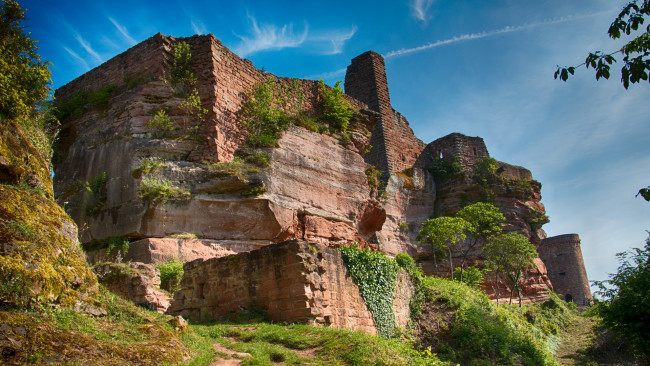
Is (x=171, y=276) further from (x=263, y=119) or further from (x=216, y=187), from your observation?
(x=263, y=119)

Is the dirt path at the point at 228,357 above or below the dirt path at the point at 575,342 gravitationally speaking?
above

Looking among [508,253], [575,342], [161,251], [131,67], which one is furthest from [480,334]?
[131,67]

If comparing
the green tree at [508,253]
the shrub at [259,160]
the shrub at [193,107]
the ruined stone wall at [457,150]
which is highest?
the ruined stone wall at [457,150]

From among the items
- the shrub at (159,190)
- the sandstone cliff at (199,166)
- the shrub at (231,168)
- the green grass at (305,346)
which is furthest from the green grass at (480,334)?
the shrub at (159,190)

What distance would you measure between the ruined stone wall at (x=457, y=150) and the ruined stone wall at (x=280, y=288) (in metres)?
19.9

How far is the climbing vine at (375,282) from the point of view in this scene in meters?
10.2

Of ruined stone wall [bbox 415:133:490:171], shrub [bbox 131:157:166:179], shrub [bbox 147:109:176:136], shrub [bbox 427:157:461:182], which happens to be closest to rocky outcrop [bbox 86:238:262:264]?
shrub [bbox 131:157:166:179]

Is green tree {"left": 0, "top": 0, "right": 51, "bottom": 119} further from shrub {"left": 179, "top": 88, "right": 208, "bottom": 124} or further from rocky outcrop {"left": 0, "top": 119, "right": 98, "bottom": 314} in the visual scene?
shrub {"left": 179, "top": 88, "right": 208, "bottom": 124}

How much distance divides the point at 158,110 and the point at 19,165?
811 cm

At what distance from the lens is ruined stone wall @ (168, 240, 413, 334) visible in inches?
338

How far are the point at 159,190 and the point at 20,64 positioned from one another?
514 cm

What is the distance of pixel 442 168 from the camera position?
28156 mm

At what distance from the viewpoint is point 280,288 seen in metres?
8.77

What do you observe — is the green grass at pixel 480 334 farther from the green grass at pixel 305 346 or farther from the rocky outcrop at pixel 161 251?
the rocky outcrop at pixel 161 251
